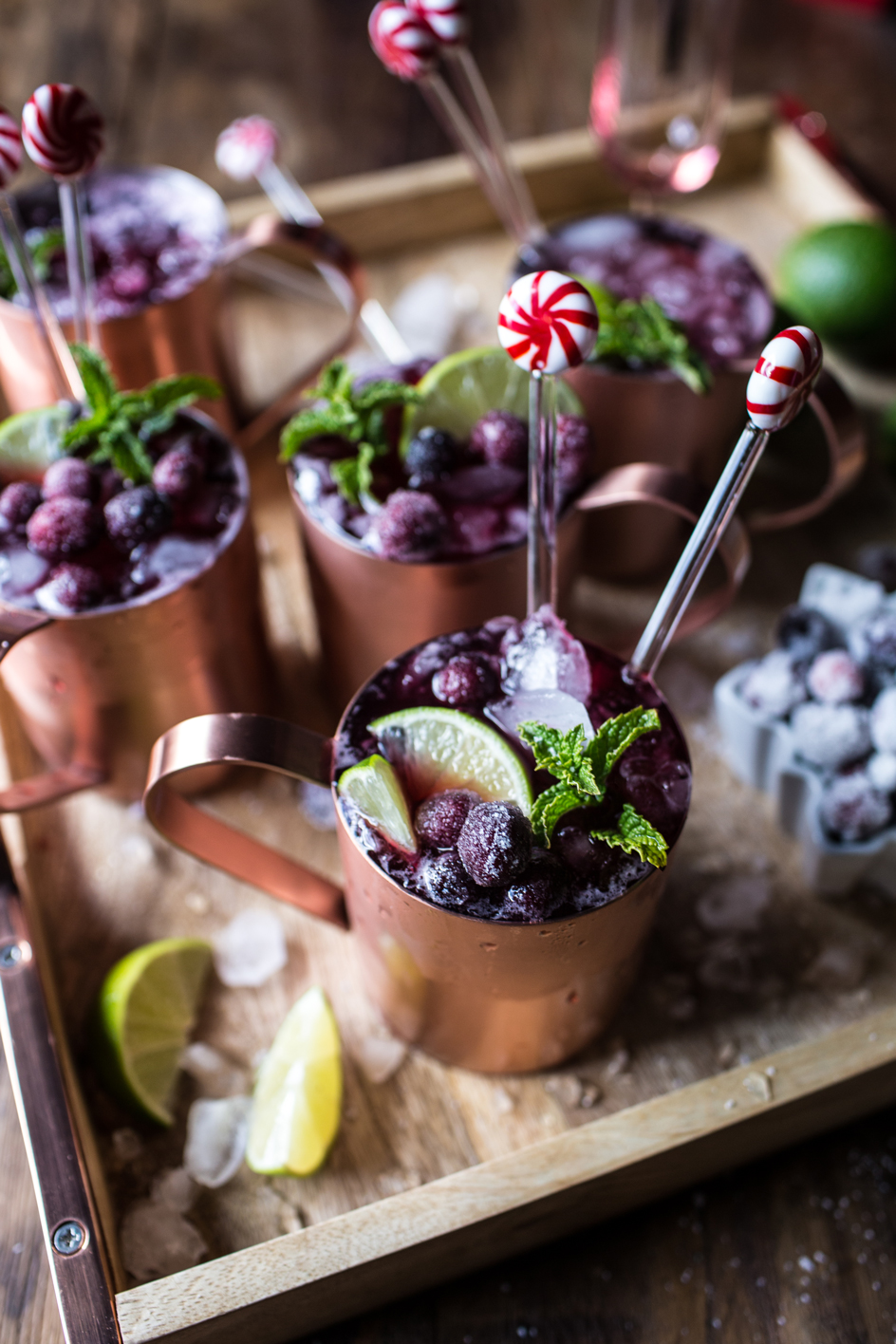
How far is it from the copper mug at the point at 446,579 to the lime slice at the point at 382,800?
20 cm

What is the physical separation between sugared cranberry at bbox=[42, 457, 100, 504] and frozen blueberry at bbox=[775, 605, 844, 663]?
69 centimetres

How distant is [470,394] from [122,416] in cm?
33

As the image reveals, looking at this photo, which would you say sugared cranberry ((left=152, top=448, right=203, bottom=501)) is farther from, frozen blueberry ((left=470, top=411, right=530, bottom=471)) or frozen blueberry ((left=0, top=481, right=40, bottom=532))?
frozen blueberry ((left=470, top=411, right=530, bottom=471))

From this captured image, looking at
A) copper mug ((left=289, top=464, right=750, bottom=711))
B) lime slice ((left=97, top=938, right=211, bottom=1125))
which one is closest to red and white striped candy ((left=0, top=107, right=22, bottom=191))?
copper mug ((left=289, top=464, right=750, bottom=711))

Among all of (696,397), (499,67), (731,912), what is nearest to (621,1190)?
(731,912)

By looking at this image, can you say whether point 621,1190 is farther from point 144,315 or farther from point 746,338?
point 144,315

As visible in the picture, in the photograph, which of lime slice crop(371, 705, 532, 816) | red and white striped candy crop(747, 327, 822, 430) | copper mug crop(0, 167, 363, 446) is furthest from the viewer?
copper mug crop(0, 167, 363, 446)

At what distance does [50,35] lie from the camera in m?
2.42

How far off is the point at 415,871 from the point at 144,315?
770 millimetres

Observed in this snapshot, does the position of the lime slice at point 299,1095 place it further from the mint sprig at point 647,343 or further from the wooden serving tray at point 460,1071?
the mint sprig at point 647,343

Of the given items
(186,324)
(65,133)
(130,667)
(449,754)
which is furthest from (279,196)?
(449,754)

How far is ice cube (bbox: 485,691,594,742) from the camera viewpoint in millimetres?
885

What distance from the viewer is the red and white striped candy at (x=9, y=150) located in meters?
1.02

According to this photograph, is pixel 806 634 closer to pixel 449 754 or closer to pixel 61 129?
pixel 449 754
